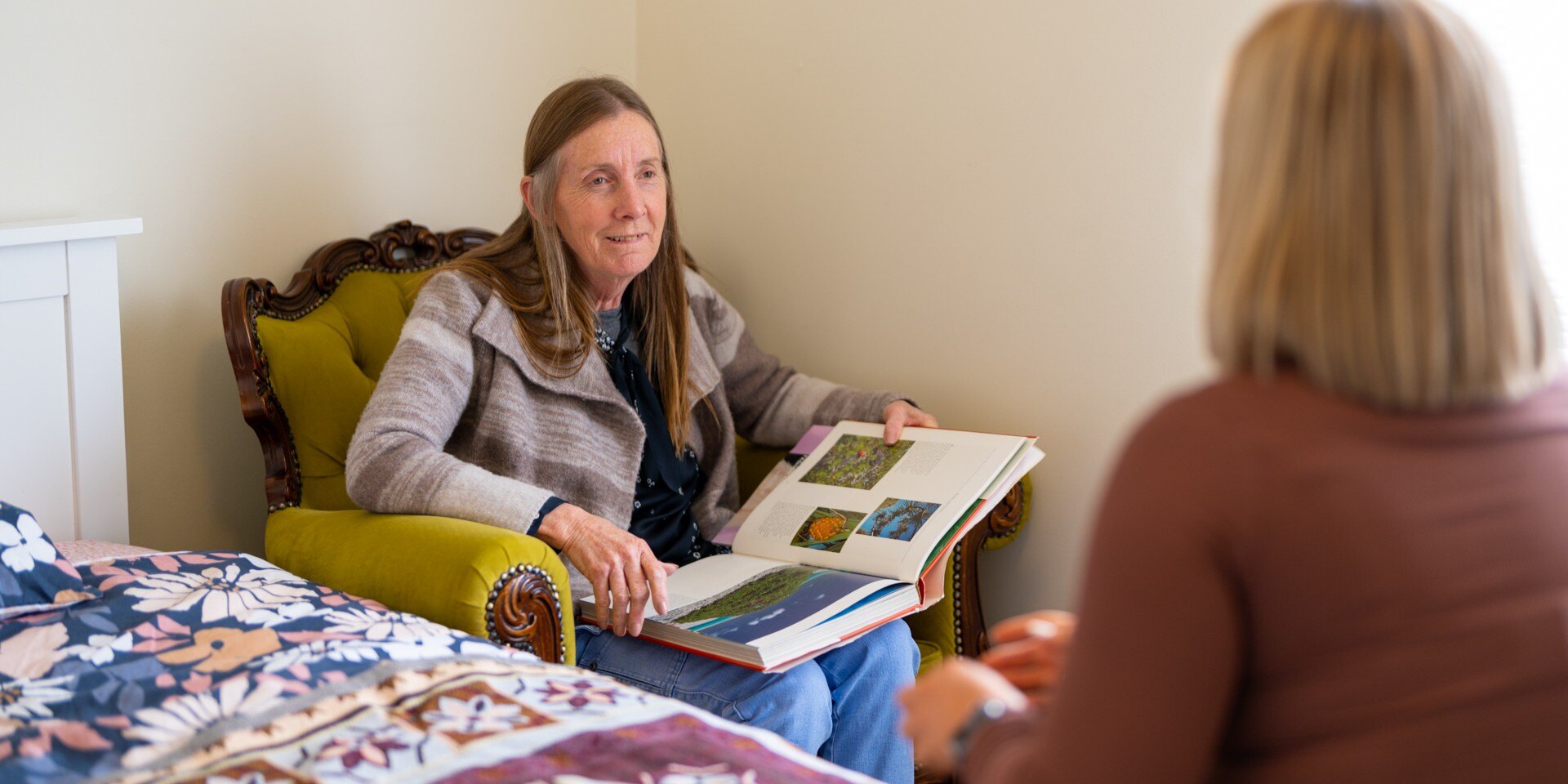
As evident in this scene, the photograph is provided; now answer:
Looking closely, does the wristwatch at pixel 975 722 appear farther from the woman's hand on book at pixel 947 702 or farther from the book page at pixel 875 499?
the book page at pixel 875 499

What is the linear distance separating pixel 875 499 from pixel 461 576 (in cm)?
65

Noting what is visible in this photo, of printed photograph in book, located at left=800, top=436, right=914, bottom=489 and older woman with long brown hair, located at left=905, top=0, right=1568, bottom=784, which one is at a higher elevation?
older woman with long brown hair, located at left=905, top=0, right=1568, bottom=784

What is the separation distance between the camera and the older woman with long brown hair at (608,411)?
1.69 meters

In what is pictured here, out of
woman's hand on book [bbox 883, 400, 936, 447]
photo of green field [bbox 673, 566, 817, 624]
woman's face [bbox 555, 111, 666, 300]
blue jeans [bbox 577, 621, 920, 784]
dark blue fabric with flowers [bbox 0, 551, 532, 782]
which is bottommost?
blue jeans [bbox 577, 621, 920, 784]

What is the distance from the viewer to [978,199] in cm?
221

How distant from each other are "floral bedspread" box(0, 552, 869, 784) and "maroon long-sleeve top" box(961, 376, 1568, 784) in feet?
1.42

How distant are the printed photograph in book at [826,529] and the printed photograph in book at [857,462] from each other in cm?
6

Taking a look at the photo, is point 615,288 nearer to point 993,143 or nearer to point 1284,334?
point 993,143

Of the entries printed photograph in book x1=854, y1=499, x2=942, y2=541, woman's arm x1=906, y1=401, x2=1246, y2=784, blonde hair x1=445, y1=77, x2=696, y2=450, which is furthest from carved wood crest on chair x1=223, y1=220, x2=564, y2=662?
woman's arm x1=906, y1=401, x2=1246, y2=784

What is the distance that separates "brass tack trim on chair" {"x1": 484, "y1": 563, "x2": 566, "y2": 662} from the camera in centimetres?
153

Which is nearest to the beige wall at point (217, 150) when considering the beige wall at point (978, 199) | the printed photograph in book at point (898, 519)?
the beige wall at point (978, 199)

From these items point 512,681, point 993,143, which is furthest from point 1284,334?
point 993,143

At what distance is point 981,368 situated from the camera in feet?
7.39

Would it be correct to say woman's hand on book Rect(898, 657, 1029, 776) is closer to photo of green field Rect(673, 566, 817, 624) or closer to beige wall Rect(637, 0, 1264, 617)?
photo of green field Rect(673, 566, 817, 624)
